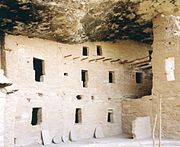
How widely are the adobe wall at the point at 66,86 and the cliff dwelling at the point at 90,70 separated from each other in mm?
39

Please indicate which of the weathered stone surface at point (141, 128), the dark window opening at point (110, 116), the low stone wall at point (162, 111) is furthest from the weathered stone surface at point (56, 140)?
the low stone wall at point (162, 111)

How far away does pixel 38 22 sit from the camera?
13945 millimetres

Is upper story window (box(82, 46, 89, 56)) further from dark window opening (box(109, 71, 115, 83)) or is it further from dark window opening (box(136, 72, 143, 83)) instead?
dark window opening (box(136, 72, 143, 83))

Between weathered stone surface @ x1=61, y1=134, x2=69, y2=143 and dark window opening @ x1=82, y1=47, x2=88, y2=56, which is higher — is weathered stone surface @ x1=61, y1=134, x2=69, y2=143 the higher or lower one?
the lower one

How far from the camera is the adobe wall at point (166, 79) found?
1566 cm

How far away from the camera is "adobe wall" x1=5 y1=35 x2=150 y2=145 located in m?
14.5

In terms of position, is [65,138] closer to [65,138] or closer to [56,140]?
[65,138]

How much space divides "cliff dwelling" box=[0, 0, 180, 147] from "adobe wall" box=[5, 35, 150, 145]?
0.04m

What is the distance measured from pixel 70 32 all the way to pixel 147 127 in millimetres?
4972

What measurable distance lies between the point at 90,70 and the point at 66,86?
170cm

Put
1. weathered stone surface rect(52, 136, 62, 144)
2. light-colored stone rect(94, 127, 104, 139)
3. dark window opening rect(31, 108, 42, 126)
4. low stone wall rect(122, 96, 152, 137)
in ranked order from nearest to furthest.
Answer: dark window opening rect(31, 108, 42, 126)
weathered stone surface rect(52, 136, 62, 144)
low stone wall rect(122, 96, 152, 137)
light-colored stone rect(94, 127, 104, 139)

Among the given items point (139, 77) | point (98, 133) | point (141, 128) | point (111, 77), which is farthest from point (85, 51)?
point (141, 128)

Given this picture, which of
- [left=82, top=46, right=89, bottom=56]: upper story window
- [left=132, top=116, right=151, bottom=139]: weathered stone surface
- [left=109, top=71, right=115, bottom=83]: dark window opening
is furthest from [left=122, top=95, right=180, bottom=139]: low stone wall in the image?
[left=82, top=46, right=89, bottom=56]: upper story window

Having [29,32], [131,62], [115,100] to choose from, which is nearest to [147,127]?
[115,100]
